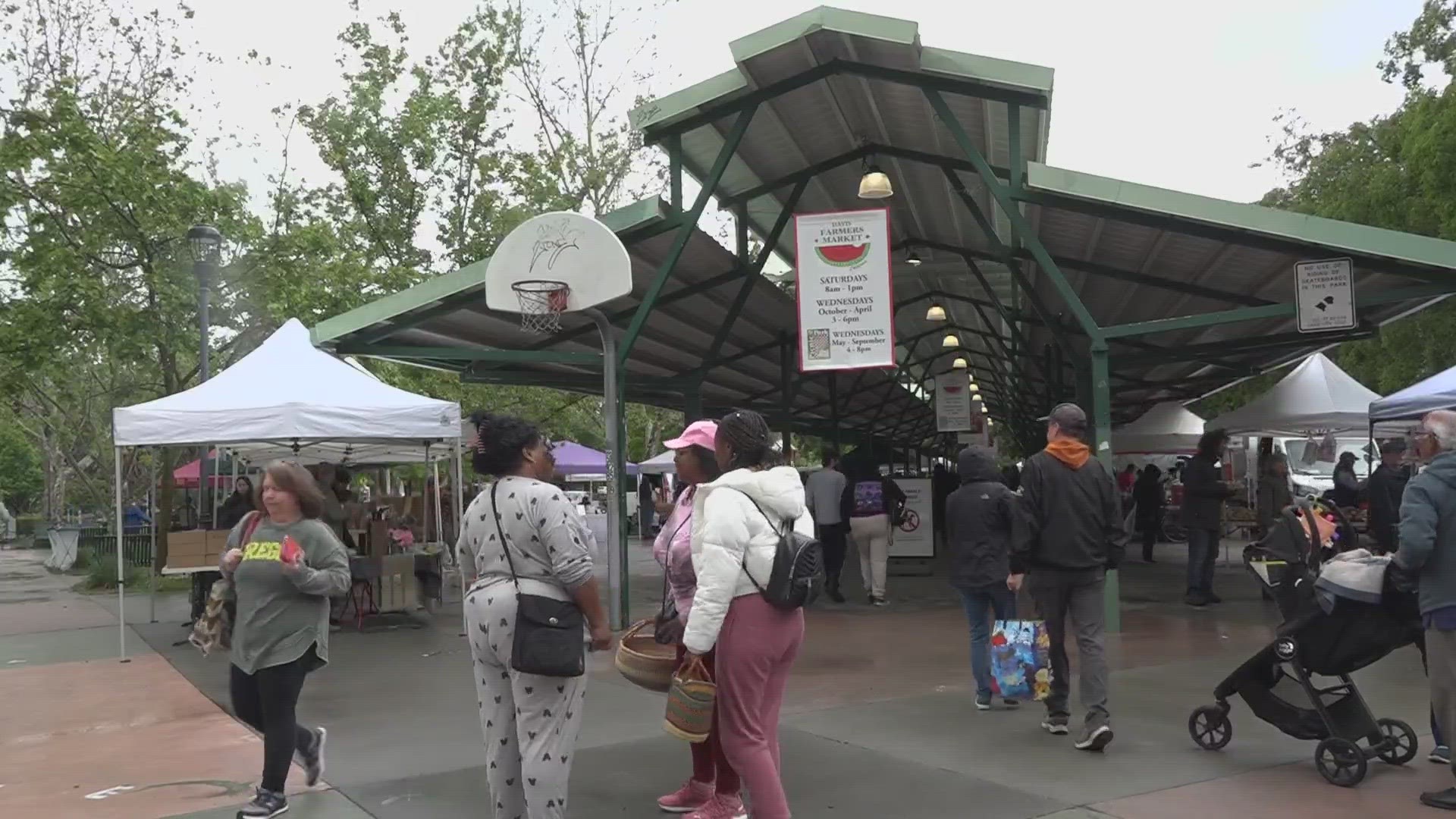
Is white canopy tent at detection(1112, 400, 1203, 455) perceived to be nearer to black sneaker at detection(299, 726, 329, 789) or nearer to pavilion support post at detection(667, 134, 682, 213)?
pavilion support post at detection(667, 134, 682, 213)

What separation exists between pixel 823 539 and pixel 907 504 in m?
4.35

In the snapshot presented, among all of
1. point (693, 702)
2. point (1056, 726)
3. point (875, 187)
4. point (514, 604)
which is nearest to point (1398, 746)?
point (1056, 726)

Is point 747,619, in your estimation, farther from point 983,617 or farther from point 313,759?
point 983,617

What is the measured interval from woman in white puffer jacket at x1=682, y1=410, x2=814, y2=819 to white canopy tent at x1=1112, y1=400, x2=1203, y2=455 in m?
17.7

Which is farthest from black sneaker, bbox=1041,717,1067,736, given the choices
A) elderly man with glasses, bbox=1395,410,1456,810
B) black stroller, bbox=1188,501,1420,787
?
elderly man with glasses, bbox=1395,410,1456,810

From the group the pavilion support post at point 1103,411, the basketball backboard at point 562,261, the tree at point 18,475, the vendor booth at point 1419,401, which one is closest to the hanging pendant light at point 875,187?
the pavilion support post at point 1103,411

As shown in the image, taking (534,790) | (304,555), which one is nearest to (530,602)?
(534,790)

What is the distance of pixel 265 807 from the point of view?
206 inches

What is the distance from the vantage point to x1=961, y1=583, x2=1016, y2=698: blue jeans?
290 inches

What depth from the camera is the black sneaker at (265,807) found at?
5.21 meters

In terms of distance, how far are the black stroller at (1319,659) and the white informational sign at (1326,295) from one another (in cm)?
462

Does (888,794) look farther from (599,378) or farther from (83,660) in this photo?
(599,378)

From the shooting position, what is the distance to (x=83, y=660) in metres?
11.0

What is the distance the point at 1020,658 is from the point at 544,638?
12.3 feet
